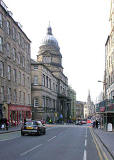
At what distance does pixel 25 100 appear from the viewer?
1989 inches

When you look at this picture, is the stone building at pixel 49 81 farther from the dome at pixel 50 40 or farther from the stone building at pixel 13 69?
the stone building at pixel 13 69

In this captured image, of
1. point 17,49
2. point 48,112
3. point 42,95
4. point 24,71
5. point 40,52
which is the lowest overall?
point 48,112

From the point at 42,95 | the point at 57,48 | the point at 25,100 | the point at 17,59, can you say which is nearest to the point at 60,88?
the point at 57,48

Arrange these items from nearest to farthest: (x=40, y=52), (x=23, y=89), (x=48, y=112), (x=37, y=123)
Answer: (x=37, y=123) → (x=23, y=89) → (x=48, y=112) → (x=40, y=52)

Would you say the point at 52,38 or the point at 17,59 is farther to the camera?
the point at 52,38

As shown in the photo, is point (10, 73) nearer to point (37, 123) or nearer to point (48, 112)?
point (37, 123)

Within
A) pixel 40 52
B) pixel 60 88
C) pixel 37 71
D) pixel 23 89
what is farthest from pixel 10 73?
pixel 60 88

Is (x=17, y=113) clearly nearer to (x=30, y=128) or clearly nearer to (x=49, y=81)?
(x=30, y=128)

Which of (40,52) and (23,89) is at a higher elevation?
(40,52)

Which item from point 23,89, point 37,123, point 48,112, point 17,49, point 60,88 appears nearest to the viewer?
point 37,123

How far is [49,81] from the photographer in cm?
7719

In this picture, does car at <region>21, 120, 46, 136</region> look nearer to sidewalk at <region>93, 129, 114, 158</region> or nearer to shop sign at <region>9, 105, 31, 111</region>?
sidewalk at <region>93, 129, 114, 158</region>

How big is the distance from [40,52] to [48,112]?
25818 mm

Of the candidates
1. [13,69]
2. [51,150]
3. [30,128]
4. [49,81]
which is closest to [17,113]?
[13,69]
